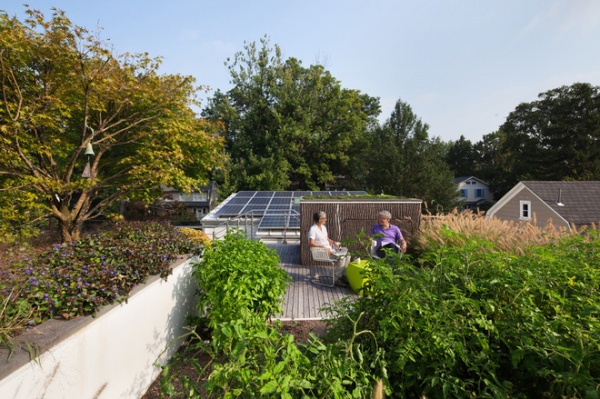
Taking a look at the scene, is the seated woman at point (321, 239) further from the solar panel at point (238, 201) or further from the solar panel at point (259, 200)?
the solar panel at point (238, 201)

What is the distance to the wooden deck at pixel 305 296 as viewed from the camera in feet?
14.9

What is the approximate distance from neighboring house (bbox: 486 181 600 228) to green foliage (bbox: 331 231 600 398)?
17377 mm

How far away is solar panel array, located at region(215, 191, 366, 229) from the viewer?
11.1m

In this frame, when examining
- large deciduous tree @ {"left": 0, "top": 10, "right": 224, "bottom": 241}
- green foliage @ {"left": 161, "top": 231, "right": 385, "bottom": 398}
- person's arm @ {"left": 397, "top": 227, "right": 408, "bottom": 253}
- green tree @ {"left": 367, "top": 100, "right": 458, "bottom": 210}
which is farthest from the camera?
green tree @ {"left": 367, "top": 100, "right": 458, "bottom": 210}

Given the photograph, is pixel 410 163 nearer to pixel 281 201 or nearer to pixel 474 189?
pixel 281 201

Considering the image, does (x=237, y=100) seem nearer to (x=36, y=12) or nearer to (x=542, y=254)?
(x=36, y=12)

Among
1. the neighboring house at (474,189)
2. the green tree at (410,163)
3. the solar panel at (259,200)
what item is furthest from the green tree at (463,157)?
the solar panel at (259,200)

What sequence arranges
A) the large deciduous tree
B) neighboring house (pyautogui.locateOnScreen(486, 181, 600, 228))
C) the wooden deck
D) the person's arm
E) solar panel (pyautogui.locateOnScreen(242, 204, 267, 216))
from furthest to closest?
neighboring house (pyautogui.locateOnScreen(486, 181, 600, 228)), solar panel (pyautogui.locateOnScreen(242, 204, 267, 216)), the large deciduous tree, the person's arm, the wooden deck

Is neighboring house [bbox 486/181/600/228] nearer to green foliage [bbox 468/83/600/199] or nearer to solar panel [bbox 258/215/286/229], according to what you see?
solar panel [bbox 258/215/286/229]

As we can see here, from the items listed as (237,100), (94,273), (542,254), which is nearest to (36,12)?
(94,273)

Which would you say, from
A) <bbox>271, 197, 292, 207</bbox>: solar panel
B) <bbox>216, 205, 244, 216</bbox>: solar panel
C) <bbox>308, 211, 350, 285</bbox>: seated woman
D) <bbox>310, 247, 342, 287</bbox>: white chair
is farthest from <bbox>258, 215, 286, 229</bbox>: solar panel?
<bbox>308, 211, 350, 285</bbox>: seated woman

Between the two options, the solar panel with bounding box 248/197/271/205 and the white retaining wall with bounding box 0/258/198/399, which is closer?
the white retaining wall with bounding box 0/258/198/399

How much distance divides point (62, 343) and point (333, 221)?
6.34 metres

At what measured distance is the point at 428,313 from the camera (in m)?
1.69
